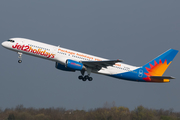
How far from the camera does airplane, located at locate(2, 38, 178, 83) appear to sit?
44.5m

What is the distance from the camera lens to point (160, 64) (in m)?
53.1

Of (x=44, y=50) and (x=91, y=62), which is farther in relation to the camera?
(x=91, y=62)

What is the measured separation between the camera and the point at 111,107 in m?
64.1

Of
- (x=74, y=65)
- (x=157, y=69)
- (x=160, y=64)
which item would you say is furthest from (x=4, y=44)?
(x=160, y=64)

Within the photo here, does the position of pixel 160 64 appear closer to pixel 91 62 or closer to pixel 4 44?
pixel 91 62

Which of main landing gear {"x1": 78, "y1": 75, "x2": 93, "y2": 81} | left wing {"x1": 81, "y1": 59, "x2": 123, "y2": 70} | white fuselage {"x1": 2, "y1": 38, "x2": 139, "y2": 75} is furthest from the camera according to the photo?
main landing gear {"x1": 78, "y1": 75, "x2": 93, "y2": 81}

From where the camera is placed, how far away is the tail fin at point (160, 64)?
51.8m

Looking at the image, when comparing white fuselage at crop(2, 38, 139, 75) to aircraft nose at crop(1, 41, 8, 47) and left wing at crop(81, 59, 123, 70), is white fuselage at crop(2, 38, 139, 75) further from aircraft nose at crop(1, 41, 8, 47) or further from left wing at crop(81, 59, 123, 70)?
left wing at crop(81, 59, 123, 70)

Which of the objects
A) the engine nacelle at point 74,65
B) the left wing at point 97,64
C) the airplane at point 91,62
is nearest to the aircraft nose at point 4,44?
the airplane at point 91,62


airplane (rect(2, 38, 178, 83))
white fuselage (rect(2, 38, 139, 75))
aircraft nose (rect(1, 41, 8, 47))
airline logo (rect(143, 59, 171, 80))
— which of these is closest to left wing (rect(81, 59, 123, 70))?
airplane (rect(2, 38, 178, 83))

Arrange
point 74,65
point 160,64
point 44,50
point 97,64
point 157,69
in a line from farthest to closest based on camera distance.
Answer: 1. point 160,64
2. point 157,69
3. point 97,64
4. point 74,65
5. point 44,50

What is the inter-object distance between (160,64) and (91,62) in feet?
50.8

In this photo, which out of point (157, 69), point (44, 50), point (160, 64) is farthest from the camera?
point (160, 64)

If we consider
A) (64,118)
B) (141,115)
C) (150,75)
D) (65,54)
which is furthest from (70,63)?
(141,115)
